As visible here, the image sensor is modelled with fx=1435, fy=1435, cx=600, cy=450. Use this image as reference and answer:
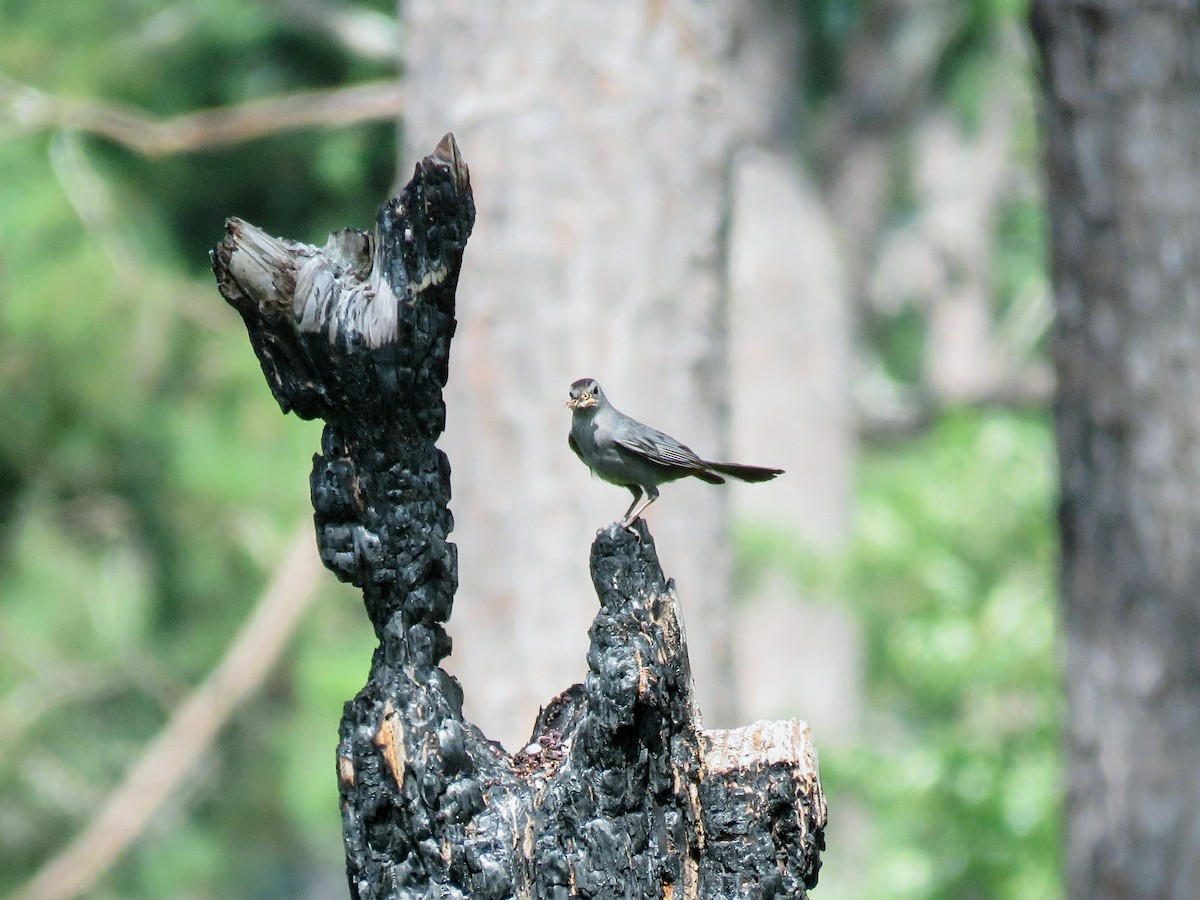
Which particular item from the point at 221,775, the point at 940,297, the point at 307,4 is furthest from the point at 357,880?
the point at 940,297

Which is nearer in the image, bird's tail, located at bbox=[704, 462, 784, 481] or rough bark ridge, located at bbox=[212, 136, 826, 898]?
rough bark ridge, located at bbox=[212, 136, 826, 898]

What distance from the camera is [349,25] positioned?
21.2 ft

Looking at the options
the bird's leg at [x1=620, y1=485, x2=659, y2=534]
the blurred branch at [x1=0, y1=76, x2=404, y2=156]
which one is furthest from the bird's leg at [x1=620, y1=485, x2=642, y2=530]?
the blurred branch at [x1=0, y1=76, x2=404, y2=156]

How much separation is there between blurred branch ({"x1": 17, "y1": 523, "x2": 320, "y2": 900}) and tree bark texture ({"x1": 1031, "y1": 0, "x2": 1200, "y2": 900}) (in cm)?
284

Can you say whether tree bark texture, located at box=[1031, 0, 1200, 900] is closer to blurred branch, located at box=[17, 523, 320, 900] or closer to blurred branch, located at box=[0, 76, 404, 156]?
blurred branch, located at box=[0, 76, 404, 156]

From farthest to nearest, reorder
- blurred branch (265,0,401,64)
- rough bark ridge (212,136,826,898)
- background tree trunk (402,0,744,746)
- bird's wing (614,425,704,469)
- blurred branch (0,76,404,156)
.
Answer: blurred branch (265,0,401,64) → blurred branch (0,76,404,156) → background tree trunk (402,0,744,746) → bird's wing (614,425,704,469) → rough bark ridge (212,136,826,898)

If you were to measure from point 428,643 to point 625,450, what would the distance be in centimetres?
36

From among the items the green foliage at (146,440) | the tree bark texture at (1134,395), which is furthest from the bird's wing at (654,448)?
the green foliage at (146,440)

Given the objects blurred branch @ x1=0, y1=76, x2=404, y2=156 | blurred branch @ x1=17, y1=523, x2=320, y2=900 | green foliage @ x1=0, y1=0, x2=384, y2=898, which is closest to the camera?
blurred branch @ x1=0, y1=76, x2=404, y2=156

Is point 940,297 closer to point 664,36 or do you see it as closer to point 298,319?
point 664,36

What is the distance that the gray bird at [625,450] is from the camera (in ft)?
5.53

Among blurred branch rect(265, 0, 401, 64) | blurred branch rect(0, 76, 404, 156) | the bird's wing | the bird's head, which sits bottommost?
the bird's wing

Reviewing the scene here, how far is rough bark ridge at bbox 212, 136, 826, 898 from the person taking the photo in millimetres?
1402

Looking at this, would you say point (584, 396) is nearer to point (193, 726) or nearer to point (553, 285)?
point (553, 285)
